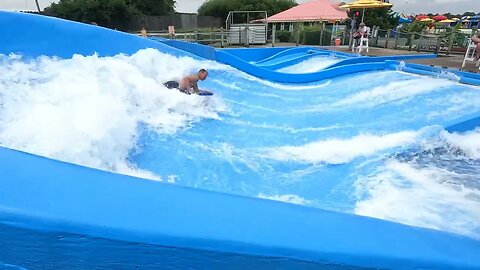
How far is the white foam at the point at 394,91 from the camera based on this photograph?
5669 mm

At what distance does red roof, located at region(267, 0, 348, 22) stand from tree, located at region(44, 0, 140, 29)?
40.0 feet

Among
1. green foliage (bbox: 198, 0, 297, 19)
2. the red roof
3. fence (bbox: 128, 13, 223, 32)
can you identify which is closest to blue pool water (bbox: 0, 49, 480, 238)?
the red roof

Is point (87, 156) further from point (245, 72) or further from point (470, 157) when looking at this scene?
point (245, 72)

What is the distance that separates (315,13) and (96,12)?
52.4ft

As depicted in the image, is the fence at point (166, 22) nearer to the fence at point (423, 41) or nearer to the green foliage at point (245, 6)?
the green foliage at point (245, 6)

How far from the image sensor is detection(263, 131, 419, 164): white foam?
11.8ft

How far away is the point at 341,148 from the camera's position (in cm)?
381

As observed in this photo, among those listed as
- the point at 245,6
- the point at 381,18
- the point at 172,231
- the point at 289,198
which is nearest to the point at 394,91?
the point at 289,198

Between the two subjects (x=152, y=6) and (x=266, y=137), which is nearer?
(x=266, y=137)

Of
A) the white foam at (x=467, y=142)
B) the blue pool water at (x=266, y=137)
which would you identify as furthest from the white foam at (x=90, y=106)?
the white foam at (x=467, y=142)

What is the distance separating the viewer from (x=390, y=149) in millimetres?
3750

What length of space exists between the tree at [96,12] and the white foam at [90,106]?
22317 mm

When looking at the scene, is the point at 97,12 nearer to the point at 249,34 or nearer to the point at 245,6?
the point at 249,34

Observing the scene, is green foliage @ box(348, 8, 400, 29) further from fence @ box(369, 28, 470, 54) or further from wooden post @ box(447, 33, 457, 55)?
wooden post @ box(447, 33, 457, 55)
